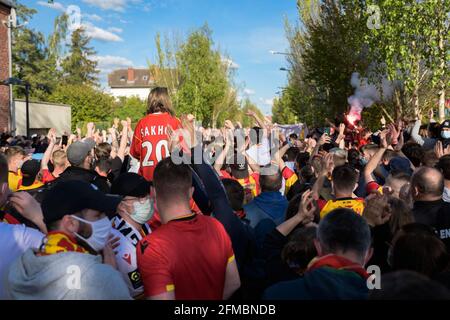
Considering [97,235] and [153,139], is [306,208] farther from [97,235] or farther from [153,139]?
[153,139]

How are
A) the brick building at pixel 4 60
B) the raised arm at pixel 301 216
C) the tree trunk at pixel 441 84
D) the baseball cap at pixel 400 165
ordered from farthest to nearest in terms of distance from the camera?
1. the brick building at pixel 4 60
2. the tree trunk at pixel 441 84
3. the baseball cap at pixel 400 165
4. the raised arm at pixel 301 216

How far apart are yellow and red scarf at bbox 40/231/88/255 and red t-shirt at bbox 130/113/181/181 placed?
2.40m

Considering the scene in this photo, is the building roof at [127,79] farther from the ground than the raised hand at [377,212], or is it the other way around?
the building roof at [127,79]

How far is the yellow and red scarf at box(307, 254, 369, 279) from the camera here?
6.90ft

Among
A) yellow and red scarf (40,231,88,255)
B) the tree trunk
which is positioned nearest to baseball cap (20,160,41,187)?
yellow and red scarf (40,231,88,255)

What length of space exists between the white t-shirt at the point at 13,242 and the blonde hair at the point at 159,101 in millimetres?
2357

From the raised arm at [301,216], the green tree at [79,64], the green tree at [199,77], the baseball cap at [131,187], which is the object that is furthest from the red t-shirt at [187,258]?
the green tree at [79,64]

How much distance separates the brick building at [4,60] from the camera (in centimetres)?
2927

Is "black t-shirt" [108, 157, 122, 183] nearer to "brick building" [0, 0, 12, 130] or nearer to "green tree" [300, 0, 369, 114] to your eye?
"green tree" [300, 0, 369, 114]

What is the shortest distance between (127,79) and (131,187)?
4460 inches

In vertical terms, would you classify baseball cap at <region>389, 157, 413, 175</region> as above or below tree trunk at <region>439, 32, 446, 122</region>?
below

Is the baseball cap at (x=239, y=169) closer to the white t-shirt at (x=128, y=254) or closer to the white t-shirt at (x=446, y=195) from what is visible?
the white t-shirt at (x=446, y=195)
